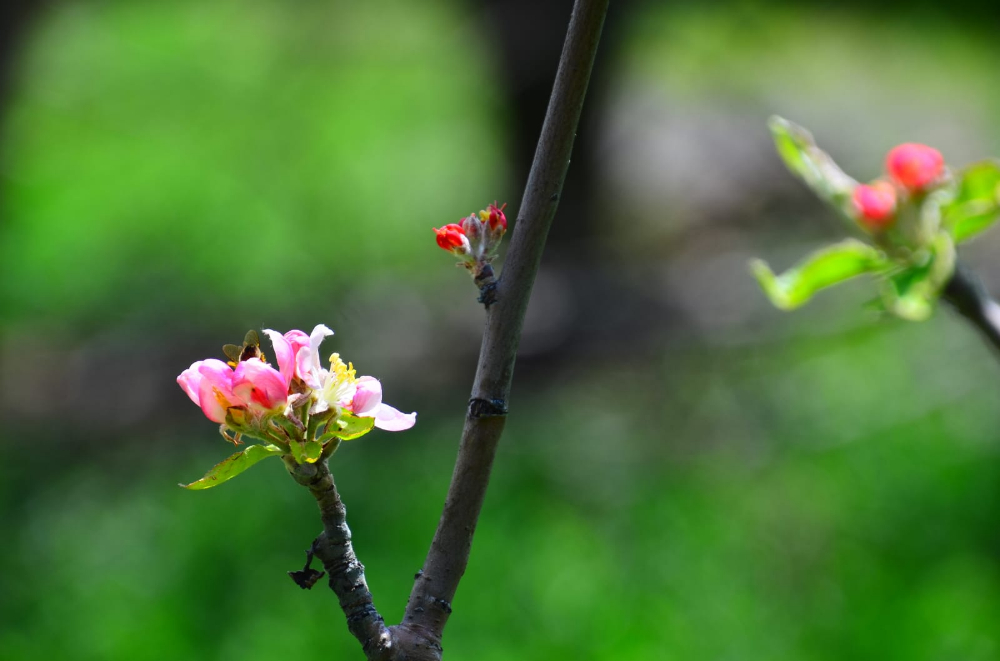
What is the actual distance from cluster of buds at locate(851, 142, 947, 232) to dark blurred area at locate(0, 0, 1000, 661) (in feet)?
4.12

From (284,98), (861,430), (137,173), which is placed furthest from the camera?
(284,98)

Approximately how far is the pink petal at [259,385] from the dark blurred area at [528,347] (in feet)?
5.00

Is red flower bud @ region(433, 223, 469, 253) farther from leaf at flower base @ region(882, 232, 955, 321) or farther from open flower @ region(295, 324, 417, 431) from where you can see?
leaf at flower base @ region(882, 232, 955, 321)

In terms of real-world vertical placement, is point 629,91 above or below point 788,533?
above

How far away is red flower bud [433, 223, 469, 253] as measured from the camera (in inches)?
21.1

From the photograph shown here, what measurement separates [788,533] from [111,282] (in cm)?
270

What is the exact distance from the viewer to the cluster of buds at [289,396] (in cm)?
51

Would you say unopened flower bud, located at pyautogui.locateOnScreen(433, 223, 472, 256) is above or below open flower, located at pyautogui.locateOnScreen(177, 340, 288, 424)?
above

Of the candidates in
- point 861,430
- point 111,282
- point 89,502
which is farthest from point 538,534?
point 111,282

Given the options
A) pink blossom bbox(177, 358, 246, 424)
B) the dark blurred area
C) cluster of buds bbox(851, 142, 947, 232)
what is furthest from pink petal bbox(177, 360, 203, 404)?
the dark blurred area

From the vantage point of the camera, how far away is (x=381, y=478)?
106 inches

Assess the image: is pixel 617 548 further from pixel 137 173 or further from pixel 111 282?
Result: pixel 137 173

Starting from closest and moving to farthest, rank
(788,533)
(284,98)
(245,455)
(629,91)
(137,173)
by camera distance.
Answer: (245,455), (788,533), (629,91), (137,173), (284,98)

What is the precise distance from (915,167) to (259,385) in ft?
2.10
